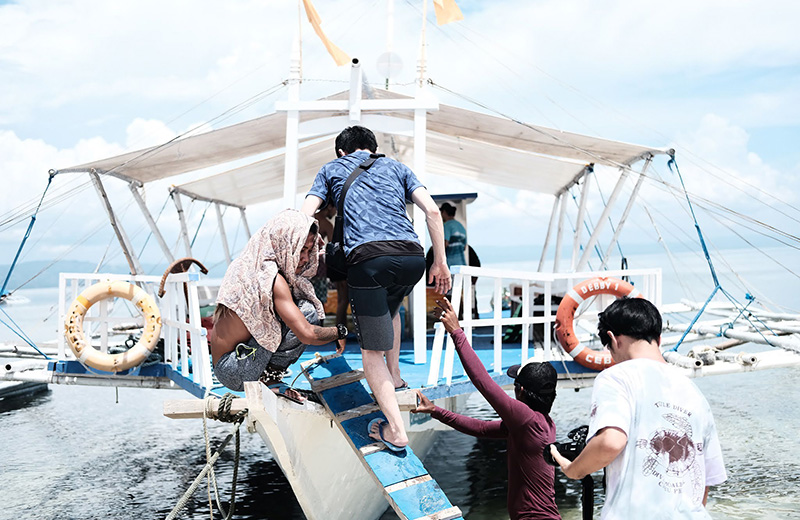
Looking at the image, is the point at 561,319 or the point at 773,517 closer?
the point at 561,319

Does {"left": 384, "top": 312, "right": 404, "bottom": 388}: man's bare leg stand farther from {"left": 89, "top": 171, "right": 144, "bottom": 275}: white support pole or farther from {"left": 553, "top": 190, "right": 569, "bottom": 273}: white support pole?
{"left": 553, "top": 190, "right": 569, "bottom": 273}: white support pole

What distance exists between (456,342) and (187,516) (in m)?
5.88

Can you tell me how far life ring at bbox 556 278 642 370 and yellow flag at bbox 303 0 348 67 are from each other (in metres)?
3.82

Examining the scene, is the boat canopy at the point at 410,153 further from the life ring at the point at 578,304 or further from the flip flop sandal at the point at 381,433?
the flip flop sandal at the point at 381,433

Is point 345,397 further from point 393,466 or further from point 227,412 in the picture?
point 227,412

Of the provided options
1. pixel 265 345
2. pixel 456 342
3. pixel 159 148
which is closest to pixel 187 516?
pixel 159 148

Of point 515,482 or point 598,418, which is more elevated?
point 598,418

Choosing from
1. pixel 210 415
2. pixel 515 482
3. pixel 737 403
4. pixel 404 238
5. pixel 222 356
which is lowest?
pixel 737 403

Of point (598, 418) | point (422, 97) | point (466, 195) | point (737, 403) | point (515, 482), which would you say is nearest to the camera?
point (598, 418)

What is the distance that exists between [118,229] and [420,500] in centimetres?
749

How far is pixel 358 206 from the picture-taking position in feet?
13.1

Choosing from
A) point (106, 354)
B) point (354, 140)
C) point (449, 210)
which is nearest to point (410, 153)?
point (449, 210)

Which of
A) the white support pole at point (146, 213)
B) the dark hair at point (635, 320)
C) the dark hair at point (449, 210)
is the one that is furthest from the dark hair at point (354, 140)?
the white support pole at point (146, 213)

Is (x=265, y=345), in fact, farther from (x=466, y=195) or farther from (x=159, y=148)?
(x=466, y=195)
